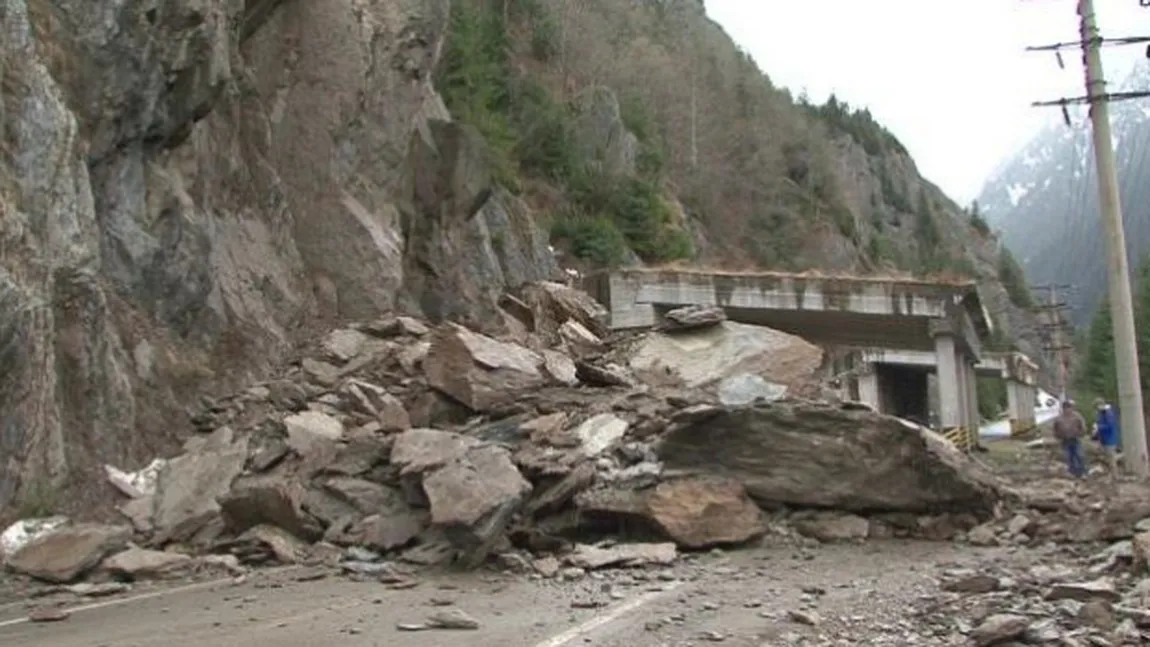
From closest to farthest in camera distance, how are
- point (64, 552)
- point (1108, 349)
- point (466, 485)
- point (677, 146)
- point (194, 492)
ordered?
1. point (64, 552)
2. point (466, 485)
3. point (194, 492)
4. point (1108, 349)
5. point (677, 146)

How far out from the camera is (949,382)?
31359 millimetres

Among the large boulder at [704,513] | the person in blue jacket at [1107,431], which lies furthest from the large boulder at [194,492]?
the person in blue jacket at [1107,431]

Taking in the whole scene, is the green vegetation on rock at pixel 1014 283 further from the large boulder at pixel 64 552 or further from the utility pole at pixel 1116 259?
the large boulder at pixel 64 552

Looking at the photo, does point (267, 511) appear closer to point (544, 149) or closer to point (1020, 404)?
A: point (544, 149)

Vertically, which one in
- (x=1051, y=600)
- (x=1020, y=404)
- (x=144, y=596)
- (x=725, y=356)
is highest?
(x=725, y=356)

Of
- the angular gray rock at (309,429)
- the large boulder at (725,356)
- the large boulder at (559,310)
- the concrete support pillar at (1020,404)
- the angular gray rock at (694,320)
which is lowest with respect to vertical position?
the concrete support pillar at (1020,404)

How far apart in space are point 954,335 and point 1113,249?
13407 mm

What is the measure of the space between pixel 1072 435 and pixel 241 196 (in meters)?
14.4

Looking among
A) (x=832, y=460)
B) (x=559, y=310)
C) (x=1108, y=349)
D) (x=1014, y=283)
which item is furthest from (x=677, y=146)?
(x=1014, y=283)

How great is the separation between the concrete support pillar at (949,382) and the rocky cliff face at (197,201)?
1208cm

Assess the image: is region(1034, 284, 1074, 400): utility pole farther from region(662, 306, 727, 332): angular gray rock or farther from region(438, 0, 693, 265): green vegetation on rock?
region(662, 306, 727, 332): angular gray rock

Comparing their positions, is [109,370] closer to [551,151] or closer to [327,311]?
[327,311]

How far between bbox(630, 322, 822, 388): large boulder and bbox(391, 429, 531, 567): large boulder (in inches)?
225

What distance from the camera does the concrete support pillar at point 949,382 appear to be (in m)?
30.1
